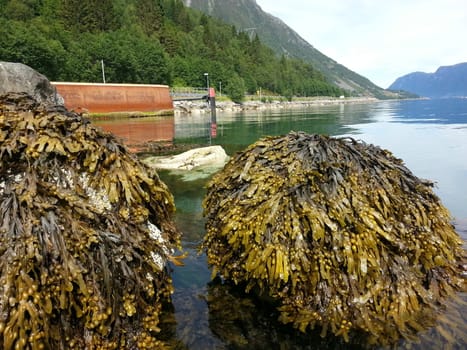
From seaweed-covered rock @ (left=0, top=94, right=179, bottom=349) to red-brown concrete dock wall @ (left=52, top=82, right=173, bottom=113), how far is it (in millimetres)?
39342

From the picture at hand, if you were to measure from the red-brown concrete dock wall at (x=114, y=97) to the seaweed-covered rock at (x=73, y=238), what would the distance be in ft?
129

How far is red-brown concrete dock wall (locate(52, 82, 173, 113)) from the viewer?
44.5 metres

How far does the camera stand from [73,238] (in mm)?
3107

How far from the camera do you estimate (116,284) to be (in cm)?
323

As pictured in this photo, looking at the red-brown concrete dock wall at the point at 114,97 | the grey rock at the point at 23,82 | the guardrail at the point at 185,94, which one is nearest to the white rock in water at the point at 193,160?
the grey rock at the point at 23,82

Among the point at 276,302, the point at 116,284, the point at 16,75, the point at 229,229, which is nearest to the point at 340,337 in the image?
the point at 276,302

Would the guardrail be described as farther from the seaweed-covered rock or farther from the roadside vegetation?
the seaweed-covered rock

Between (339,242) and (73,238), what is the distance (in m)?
2.93

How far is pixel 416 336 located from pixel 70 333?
3703 millimetres

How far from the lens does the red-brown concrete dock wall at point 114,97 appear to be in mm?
44463

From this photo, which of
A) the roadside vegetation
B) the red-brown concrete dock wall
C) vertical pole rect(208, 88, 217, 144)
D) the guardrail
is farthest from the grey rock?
the guardrail

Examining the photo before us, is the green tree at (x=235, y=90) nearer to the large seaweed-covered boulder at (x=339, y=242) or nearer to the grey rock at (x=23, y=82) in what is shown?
the grey rock at (x=23, y=82)

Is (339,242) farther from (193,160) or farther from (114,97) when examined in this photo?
(114,97)

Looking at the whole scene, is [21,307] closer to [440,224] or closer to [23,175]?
[23,175]
